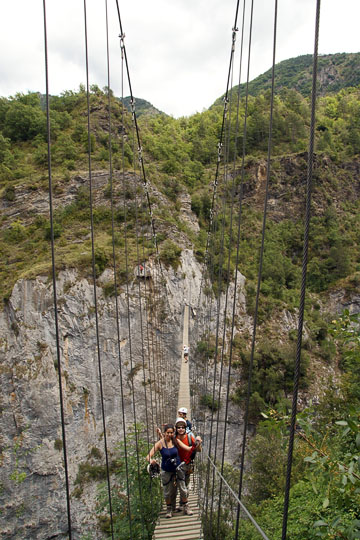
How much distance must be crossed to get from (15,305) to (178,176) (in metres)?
17.4

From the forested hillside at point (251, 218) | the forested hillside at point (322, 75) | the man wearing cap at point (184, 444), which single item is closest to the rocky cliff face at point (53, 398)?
the forested hillside at point (251, 218)

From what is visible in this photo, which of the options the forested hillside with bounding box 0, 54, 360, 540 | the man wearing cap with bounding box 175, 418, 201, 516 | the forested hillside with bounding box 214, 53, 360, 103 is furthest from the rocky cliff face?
the forested hillside with bounding box 214, 53, 360, 103

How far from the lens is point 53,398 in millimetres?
11430

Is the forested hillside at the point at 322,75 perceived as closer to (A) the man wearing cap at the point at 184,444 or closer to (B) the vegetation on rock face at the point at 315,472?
(B) the vegetation on rock face at the point at 315,472

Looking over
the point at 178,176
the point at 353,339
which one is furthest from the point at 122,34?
the point at 178,176

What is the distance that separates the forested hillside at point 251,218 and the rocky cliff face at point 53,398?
1.10 m

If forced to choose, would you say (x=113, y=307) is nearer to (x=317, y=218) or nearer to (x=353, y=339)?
(x=353, y=339)

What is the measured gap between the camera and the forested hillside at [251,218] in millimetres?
10266

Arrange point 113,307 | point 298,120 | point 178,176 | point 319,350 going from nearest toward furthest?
point 113,307
point 319,350
point 178,176
point 298,120

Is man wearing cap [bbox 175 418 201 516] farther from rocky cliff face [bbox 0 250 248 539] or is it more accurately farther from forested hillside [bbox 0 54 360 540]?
rocky cliff face [bbox 0 250 248 539]

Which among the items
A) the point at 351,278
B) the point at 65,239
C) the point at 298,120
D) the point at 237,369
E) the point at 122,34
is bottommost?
the point at 237,369

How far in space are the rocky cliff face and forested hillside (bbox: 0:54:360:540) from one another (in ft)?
3.62

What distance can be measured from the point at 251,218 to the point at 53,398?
Result: 61.6ft

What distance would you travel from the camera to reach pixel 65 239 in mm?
15078
